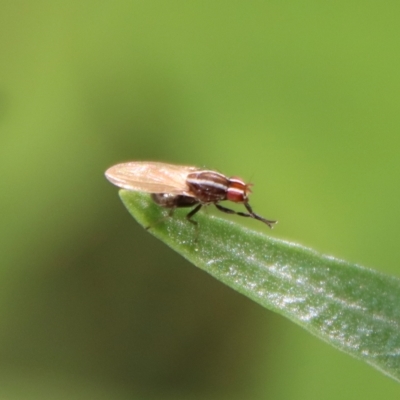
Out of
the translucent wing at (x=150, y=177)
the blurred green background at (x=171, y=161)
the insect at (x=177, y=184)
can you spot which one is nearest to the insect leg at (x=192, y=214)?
the insect at (x=177, y=184)

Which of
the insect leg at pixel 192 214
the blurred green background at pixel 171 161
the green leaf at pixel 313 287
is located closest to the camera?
the green leaf at pixel 313 287

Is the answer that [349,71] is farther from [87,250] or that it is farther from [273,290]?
[273,290]

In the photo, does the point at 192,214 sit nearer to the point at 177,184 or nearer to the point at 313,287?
the point at 177,184

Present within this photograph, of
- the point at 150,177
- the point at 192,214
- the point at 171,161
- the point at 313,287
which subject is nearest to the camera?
the point at 313,287

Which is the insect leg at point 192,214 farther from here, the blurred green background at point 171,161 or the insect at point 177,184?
the blurred green background at point 171,161

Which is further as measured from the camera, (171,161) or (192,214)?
(171,161)

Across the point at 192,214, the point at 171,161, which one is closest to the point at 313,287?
the point at 192,214

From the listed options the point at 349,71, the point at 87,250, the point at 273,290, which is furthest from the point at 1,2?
the point at 273,290

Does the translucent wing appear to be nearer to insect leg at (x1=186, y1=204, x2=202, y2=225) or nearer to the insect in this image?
the insect
